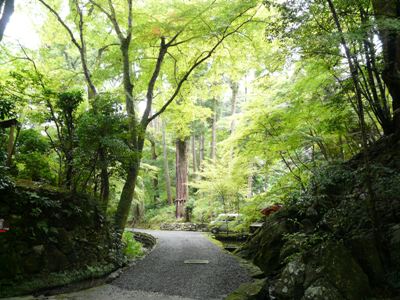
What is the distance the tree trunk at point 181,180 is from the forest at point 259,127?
615cm

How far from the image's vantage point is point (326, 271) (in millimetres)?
3768

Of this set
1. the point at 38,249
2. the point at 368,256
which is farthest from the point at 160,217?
the point at 368,256

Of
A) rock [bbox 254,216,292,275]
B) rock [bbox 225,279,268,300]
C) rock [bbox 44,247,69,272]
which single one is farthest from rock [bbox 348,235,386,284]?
rock [bbox 44,247,69,272]

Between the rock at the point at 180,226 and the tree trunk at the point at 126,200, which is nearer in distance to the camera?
the tree trunk at the point at 126,200

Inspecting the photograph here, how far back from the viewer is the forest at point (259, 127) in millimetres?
4203

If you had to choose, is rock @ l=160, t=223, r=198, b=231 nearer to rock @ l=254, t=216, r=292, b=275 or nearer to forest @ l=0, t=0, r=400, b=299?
forest @ l=0, t=0, r=400, b=299

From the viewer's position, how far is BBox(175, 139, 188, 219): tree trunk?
18.3 metres

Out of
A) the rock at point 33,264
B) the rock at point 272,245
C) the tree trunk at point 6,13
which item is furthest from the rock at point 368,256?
the tree trunk at point 6,13

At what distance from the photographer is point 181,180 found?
1850 cm

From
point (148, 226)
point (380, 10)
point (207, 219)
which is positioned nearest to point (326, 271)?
point (380, 10)

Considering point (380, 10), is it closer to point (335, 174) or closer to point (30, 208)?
point (335, 174)

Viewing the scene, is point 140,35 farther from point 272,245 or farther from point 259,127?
point 272,245

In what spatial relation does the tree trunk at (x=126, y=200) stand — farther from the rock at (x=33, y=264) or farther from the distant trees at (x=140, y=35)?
the rock at (x=33, y=264)

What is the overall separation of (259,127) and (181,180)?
36.1ft
